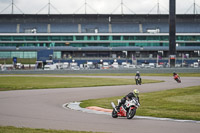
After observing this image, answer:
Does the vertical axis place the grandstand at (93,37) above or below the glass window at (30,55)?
above

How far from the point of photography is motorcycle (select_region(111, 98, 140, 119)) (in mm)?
17219

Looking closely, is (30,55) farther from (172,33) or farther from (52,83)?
(52,83)

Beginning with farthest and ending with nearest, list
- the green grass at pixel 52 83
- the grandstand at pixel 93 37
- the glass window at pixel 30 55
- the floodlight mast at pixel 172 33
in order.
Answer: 1. the grandstand at pixel 93 37
2. the glass window at pixel 30 55
3. the floodlight mast at pixel 172 33
4. the green grass at pixel 52 83

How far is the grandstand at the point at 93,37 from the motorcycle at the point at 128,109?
90540 millimetres

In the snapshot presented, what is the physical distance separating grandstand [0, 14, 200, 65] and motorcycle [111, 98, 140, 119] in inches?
3565

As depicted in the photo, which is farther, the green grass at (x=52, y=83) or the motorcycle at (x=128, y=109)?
the green grass at (x=52, y=83)

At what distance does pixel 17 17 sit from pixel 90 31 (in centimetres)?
2269

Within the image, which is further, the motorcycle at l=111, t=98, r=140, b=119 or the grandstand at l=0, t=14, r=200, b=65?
the grandstand at l=0, t=14, r=200, b=65

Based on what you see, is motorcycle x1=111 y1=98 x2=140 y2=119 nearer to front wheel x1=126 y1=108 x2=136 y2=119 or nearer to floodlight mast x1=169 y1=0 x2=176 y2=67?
front wheel x1=126 y1=108 x2=136 y2=119

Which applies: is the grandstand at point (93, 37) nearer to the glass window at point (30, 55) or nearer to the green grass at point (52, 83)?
the glass window at point (30, 55)

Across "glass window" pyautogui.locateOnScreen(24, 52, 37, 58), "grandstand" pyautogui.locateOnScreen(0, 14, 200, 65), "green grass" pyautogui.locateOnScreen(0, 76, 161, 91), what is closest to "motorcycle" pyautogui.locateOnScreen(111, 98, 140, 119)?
"green grass" pyautogui.locateOnScreen(0, 76, 161, 91)

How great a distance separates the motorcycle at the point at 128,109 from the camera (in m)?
17.2

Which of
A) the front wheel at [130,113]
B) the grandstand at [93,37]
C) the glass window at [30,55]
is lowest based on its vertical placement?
the front wheel at [130,113]

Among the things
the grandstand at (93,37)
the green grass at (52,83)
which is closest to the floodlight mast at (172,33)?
the green grass at (52,83)
